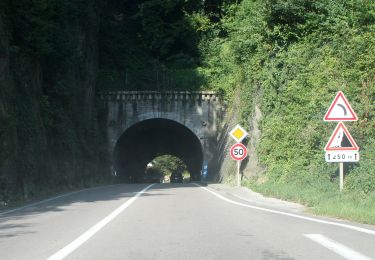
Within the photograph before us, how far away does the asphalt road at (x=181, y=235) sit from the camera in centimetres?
782

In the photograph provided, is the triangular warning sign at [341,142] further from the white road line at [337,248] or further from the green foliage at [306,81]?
the white road line at [337,248]

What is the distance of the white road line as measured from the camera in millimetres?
7351

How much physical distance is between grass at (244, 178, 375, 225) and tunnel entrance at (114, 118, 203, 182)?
25.4 meters

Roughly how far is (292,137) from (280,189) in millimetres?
4488

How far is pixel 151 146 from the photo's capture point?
188 feet

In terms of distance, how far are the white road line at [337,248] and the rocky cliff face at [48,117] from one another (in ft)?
43.2

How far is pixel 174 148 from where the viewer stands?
190 ft

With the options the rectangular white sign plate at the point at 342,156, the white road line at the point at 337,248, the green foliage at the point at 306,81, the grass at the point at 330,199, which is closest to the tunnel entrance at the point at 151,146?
the green foliage at the point at 306,81

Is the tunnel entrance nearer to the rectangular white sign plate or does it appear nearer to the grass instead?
the grass

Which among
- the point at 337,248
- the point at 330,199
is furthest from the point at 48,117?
the point at 337,248

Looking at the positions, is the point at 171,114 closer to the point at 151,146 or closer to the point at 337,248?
the point at 151,146

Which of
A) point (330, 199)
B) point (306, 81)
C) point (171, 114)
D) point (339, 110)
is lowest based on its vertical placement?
point (330, 199)

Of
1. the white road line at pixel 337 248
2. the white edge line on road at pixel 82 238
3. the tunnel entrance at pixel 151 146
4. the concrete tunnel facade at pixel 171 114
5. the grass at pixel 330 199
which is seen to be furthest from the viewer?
the tunnel entrance at pixel 151 146

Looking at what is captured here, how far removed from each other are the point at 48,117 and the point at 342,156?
18.5 m
